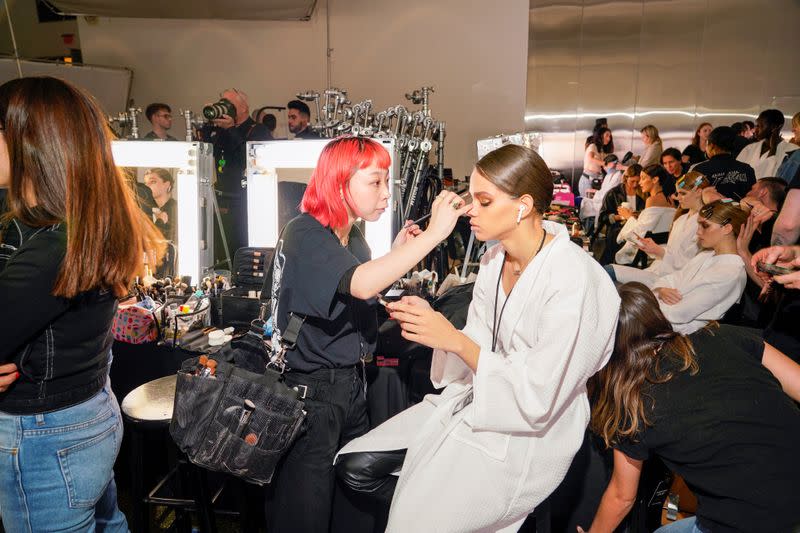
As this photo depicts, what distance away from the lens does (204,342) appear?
2578 mm

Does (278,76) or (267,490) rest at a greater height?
(278,76)

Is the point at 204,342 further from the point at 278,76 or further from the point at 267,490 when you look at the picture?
the point at 278,76

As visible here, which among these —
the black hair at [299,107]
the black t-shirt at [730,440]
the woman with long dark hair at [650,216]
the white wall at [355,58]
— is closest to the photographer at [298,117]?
the black hair at [299,107]

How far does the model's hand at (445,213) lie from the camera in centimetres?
159

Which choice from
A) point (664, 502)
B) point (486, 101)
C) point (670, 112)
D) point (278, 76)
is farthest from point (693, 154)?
point (664, 502)

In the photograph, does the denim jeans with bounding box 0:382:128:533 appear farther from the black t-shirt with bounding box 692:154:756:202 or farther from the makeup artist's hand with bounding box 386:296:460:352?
the black t-shirt with bounding box 692:154:756:202

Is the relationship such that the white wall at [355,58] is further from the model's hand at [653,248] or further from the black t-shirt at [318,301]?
the black t-shirt at [318,301]

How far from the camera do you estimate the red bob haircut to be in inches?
71.7

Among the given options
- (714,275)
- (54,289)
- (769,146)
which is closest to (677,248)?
(714,275)

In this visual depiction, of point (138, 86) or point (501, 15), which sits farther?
point (138, 86)

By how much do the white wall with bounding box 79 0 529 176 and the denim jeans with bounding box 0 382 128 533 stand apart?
7230 mm

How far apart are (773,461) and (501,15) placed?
24.2 feet

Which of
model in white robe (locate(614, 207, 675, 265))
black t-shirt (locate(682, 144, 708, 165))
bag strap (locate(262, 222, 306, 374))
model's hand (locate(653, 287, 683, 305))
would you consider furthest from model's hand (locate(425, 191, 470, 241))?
black t-shirt (locate(682, 144, 708, 165))

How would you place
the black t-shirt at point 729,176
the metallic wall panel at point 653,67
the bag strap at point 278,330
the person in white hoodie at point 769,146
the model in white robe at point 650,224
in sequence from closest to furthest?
the bag strap at point 278,330 < the black t-shirt at point 729,176 < the model in white robe at point 650,224 < the person in white hoodie at point 769,146 < the metallic wall panel at point 653,67
